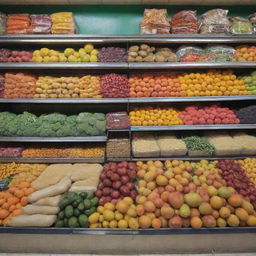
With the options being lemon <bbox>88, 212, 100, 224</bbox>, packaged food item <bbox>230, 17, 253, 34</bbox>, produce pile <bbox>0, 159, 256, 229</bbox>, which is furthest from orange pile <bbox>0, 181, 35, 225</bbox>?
packaged food item <bbox>230, 17, 253, 34</bbox>

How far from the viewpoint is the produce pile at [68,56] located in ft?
10.6

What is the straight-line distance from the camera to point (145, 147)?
331cm

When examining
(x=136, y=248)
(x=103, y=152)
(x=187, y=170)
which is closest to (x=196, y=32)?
(x=187, y=170)

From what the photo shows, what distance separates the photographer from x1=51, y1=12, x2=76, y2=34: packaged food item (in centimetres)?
322

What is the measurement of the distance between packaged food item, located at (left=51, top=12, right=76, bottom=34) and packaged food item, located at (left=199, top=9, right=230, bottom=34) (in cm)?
233

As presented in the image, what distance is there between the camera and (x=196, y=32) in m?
3.31


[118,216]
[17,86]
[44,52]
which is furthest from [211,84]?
[17,86]

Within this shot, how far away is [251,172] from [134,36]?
2.95m

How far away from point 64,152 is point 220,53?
335cm

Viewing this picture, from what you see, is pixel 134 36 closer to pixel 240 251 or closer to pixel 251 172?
pixel 251 172

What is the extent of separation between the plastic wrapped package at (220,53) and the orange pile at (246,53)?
11cm

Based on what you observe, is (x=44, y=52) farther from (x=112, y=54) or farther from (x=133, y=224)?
(x=133, y=224)

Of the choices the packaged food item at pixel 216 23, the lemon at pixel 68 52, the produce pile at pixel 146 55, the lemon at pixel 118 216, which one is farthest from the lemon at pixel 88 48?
the lemon at pixel 118 216

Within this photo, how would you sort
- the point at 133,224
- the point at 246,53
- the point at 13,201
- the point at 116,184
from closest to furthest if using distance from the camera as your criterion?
the point at 133,224, the point at 13,201, the point at 116,184, the point at 246,53
